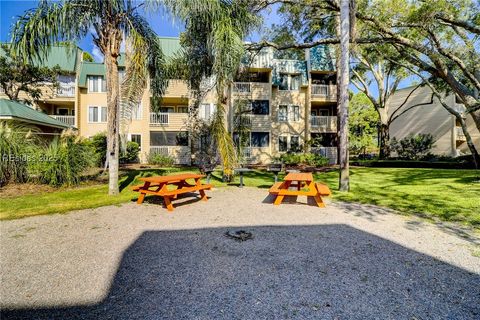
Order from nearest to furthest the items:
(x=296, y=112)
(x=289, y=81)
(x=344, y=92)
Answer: (x=344, y=92) < (x=296, y=112) < (x=289, y=81)

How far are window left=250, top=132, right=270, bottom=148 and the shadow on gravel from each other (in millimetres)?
20620

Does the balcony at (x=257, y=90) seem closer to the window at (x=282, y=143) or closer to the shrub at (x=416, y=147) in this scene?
the window at (x=282, y=143)

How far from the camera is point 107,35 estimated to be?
8.55 m

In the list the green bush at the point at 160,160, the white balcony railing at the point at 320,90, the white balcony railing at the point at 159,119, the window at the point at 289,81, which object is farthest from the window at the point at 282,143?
the white balcony railing at the point at 159,119

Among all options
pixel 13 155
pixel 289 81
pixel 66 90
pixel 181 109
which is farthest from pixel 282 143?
pixel 66 90

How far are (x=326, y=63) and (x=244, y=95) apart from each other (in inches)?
350

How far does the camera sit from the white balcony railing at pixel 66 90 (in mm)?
24625

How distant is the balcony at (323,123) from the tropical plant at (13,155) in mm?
21764

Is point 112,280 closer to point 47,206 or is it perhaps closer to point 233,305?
point 233,305

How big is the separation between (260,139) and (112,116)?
17.6 m

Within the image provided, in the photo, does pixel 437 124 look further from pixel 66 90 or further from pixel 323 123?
pixel 66 90

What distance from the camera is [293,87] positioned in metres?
26.6

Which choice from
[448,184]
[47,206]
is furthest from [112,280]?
[448,184]

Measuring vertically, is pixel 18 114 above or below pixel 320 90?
below
